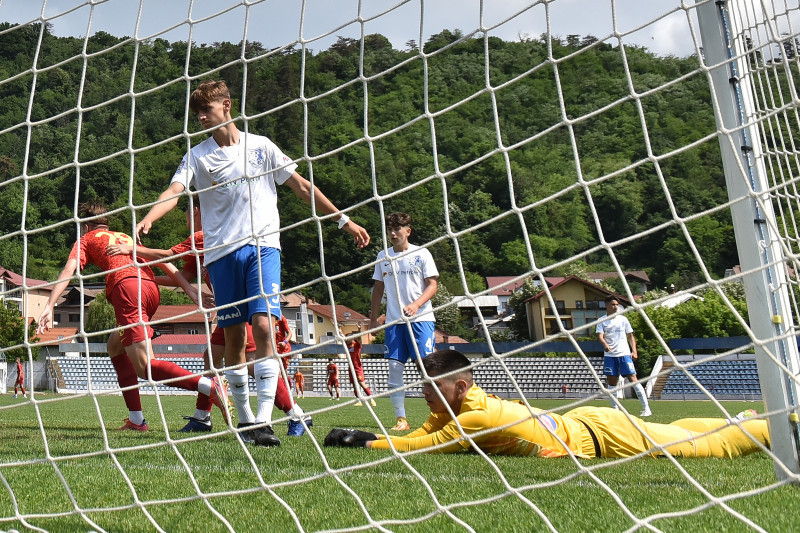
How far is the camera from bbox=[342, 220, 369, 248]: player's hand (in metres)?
3.76

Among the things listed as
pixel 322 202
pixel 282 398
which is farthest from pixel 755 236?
pixel 282 398

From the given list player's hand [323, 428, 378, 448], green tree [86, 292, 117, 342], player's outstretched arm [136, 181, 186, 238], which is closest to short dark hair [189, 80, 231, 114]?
player's outstretched arm [136, 181, 186, 238]

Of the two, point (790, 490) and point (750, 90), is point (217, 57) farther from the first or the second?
point (790, 490)

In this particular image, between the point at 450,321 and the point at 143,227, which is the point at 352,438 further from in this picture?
the point at 450,321

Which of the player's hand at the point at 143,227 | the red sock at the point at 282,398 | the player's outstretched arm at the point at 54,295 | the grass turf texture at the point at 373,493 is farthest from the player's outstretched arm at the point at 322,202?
the player's outstretched arm at the point at 54,295

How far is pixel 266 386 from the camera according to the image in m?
4.10

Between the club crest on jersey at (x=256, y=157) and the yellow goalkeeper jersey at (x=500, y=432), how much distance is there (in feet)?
4.99

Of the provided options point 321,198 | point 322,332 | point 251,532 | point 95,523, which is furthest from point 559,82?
point 322,332

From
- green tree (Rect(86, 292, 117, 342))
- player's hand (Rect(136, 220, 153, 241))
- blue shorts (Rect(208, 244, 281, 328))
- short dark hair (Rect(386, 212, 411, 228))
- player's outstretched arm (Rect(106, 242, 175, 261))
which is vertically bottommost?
blue shorts (Rect(208, 244, 281, 328))

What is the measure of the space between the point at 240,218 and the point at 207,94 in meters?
0.63

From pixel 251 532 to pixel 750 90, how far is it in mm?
2286

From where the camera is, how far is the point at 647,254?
25.2m

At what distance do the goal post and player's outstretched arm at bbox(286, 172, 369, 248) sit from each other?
172 cm

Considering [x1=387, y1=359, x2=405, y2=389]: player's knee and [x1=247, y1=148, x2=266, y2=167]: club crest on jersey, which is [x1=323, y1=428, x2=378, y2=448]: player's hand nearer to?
[x1=247, y1=148, x2=266, y2=167]: club crest on jersey
